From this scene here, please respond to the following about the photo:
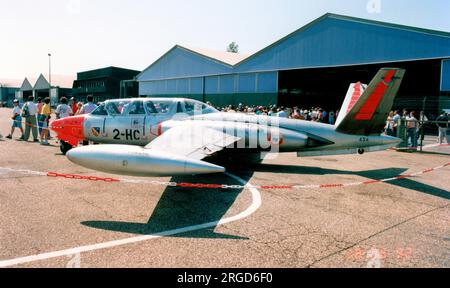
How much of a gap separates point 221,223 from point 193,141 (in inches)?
129

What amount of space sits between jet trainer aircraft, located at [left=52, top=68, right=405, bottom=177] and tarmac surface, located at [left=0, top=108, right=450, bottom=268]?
3.74 feet

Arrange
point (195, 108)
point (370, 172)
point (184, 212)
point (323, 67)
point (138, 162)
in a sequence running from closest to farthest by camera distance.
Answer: point (138, 162) → point (184, 212) → point (370, 172) → point (195, 108) → point (323, 67)

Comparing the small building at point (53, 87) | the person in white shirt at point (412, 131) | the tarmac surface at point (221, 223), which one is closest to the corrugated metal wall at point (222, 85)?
the person in white shirt at point (412, 131)

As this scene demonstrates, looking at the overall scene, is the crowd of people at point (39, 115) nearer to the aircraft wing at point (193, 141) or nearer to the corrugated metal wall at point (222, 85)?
the aircraft wing at point (193, 141)

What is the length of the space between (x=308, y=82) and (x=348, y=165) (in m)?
23.8

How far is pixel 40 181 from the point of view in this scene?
24.8ft

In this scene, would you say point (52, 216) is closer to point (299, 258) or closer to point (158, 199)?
point (158, 199)

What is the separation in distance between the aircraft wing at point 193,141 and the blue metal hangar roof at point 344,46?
20421mm

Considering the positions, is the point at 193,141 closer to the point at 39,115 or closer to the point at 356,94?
the point at 356,94

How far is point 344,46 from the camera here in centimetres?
2569

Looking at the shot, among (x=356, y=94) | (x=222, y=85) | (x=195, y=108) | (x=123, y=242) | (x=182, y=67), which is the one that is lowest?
(x=123, y=242)

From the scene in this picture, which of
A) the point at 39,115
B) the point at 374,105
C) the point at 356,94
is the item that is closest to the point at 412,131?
the point at 356,94

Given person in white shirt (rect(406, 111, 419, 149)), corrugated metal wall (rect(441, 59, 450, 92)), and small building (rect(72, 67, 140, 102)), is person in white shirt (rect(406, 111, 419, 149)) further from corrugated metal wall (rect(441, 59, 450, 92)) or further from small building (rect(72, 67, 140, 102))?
small building (rect(72, 67, 140, 102))
